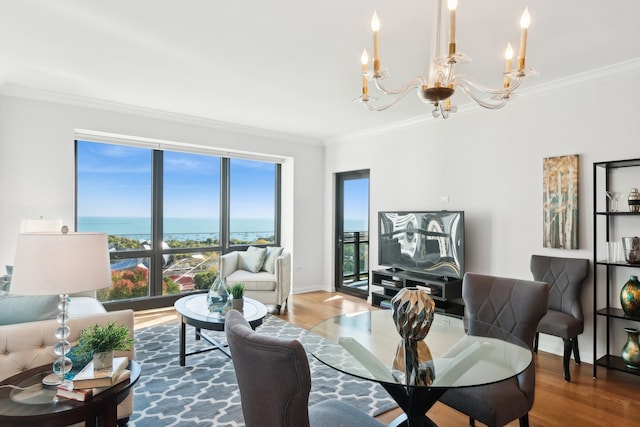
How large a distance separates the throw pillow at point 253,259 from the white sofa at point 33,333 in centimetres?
307

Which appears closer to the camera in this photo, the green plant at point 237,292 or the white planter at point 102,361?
Answer: the white planter at point 102,361

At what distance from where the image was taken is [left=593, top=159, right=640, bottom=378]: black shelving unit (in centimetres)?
299

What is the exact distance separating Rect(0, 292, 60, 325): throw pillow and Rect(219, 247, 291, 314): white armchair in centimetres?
260

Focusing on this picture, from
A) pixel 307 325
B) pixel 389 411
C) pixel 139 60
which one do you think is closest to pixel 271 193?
pixel 307 325

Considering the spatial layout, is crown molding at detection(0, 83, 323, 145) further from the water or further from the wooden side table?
the wooden side table

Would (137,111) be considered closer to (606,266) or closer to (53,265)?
(53,265)

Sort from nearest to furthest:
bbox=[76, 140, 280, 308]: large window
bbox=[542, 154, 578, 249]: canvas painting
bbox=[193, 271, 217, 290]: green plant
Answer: bbox=[542, 154, 578, 249]: canvas painting < bbox=[76, 140, 280, 308]: large window < bbox=[193, 271, 217, 290]: green plant

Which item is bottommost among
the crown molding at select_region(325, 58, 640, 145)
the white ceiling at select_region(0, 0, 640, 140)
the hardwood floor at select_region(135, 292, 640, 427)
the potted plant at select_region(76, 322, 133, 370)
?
the hardwood floor at select_region(135, 292, 640, 427)

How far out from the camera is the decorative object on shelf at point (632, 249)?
2.92 m

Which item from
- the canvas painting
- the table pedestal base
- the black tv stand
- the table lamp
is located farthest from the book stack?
the canvas painting

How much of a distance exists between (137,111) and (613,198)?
5172mm

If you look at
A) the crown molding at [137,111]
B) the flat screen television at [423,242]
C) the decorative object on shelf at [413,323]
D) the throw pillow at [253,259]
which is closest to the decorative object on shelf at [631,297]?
the flat screen television at [423,242]

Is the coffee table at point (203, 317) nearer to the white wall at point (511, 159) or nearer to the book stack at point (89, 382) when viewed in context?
the book stack at point (89, 382)

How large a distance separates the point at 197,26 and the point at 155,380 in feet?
8.93
